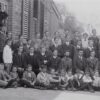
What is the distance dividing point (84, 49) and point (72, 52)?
440 millimetres

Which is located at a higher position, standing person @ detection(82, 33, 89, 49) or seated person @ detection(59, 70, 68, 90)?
standing person @ detection(82, 33, 89, 49)

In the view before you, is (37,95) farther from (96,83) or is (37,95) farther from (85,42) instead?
(85,42)

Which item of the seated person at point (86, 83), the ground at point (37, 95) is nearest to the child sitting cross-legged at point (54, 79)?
the ground at point (37, 95)

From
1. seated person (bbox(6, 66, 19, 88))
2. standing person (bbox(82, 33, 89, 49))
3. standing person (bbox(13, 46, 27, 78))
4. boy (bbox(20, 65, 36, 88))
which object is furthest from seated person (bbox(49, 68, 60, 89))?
standing person (bbox(82, 33, 89, 49))

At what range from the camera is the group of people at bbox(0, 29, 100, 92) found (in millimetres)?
8914

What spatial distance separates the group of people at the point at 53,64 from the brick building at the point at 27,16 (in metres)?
1.69

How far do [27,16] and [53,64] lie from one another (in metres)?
3.75

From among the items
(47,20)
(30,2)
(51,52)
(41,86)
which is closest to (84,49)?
(51,52)

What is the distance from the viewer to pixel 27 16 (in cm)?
1241

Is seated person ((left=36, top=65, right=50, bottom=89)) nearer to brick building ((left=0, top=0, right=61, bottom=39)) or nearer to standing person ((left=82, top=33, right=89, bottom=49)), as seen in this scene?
standing person ((left=82, top=33, right=89, bottom=49))

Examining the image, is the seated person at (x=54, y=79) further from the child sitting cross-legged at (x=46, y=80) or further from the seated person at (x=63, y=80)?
the seated person at (x=63, y=80)

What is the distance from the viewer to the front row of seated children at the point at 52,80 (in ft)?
28.9

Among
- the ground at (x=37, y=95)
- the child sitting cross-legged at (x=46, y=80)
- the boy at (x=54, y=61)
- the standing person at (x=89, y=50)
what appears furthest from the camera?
the standing person at (x=89, y=50)

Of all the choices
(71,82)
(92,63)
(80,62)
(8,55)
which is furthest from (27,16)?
(71,82)
